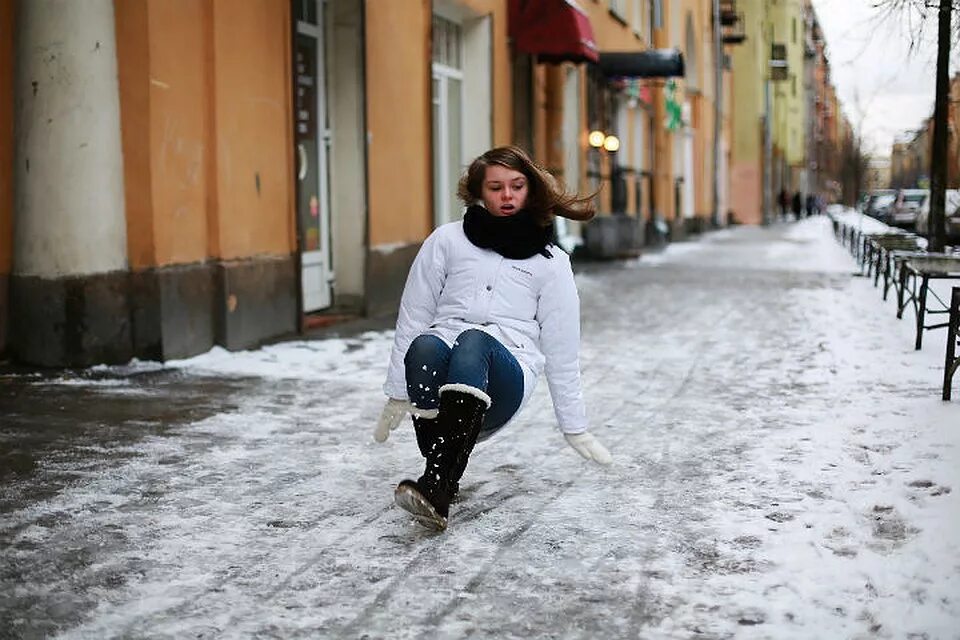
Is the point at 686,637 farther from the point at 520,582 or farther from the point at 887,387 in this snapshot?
the point at 887,387

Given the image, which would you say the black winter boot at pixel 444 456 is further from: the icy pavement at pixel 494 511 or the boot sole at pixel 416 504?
the icy pavement at pixel 494 511

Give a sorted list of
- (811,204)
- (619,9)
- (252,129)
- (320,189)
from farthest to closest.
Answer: (811,204)
(619,9)
(320,189)
(252,129)

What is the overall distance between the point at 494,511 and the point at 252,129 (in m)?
5.79

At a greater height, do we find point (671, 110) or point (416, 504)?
point (671, 110)

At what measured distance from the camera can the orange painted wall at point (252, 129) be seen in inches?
368

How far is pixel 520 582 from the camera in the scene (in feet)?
13.2


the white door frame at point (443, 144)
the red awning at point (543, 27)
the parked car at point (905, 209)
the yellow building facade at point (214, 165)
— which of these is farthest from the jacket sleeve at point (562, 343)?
the parked car at point (905, 209)

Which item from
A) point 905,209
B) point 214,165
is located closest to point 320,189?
point 214,165

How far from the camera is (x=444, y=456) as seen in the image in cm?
448

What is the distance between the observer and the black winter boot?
4445mm

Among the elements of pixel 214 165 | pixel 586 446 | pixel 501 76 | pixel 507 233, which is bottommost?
pixel 586 446

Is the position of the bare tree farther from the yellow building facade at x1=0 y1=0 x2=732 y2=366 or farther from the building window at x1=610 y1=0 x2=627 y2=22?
the building window at x1=610 y1=0 x2=627 y2=22

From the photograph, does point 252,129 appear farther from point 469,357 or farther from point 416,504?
point 416,504

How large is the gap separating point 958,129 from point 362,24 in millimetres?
10683
